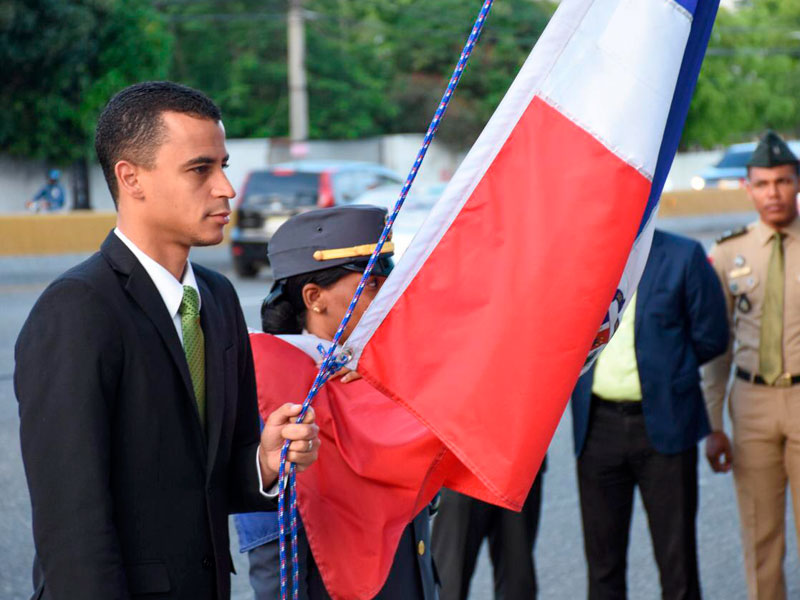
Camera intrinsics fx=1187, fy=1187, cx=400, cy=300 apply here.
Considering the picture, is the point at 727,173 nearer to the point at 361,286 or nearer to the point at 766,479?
the point at 766,479

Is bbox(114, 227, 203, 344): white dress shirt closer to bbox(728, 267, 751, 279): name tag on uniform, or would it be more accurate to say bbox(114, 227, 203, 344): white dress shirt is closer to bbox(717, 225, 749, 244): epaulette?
bbox(728, 267, 751, 279): name tag on uniform

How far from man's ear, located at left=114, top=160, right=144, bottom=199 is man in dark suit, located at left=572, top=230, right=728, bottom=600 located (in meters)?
2.71

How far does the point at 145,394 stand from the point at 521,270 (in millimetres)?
826

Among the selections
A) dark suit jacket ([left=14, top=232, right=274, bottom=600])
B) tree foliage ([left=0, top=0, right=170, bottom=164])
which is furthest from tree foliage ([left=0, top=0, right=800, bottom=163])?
dark suit jacket ([left=14, top=232, right=274, bottom=600])

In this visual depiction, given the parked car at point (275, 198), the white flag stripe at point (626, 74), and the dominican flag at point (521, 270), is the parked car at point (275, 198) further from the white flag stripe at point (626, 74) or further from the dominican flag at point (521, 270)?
the white flag stripe at point (626, 74)

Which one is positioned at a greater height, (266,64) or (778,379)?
(266,64)

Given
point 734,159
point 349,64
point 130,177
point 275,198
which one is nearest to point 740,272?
point 130,177

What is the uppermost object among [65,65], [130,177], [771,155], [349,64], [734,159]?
[349,64]

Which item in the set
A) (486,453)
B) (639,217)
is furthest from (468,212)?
(486,453)

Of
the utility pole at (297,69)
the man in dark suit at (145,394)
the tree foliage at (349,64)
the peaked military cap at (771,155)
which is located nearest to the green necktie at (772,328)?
the peaked military cap at (771,155)

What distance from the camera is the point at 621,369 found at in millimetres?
4660

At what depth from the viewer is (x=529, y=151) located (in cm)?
260

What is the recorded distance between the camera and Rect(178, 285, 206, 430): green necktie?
7.64 feet

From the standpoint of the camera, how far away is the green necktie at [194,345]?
91.7 inches
